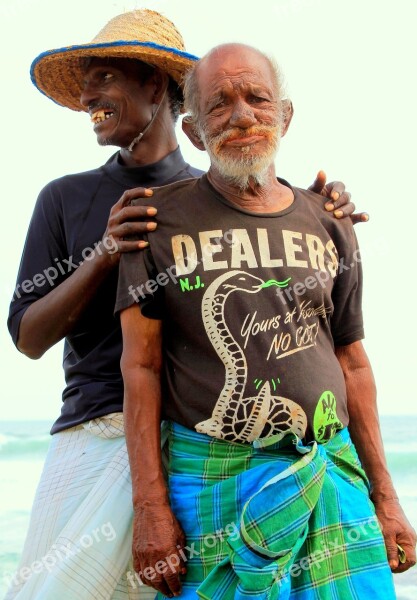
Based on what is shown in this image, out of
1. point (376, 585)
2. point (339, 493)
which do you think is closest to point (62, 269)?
point (339, 493)

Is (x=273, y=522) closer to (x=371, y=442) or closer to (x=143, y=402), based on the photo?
(x=143, y=402)

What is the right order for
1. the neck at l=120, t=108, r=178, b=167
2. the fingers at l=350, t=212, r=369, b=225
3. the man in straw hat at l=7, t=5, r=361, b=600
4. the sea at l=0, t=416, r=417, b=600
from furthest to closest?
1. the sea at l=0, t=416, r=417, b=600
2. the neck at l=120, t=108, r=178, b=167
3. the fingers at l=350, t=212, r=369, b=225
4. the man in straw hat at l=7, t=5, r=361, b=600

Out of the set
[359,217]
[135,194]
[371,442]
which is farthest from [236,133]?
[371,442]

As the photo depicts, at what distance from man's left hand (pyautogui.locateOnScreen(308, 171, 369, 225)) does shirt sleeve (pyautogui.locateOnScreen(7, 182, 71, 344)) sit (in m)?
0.86

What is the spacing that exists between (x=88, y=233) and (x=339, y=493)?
1188 millimetres

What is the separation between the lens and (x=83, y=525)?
257 centimetres

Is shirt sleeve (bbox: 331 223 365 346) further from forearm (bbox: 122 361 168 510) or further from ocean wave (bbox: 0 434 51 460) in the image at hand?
ocean wave (bbox: 0 434 51 460)

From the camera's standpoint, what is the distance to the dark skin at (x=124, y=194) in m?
2.55

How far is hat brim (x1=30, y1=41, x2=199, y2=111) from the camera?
3043 mm

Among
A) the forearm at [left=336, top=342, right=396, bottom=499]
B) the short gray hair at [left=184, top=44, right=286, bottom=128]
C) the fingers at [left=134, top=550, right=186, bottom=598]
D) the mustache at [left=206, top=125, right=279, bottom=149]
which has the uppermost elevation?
the short gray hair at [left=184, top=44, right=286, bottom=128]

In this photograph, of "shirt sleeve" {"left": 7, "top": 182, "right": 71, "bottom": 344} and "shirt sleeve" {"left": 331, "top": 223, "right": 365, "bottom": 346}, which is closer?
"shirt sleeve" {"left": 331, "top": 223, "right": 365, "bottom": 346}

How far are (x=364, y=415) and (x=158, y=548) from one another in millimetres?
793

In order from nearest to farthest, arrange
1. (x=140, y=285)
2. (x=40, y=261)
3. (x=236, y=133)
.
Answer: (x=140, y=285) < (x=236, y=133) < (x=40, y=261)

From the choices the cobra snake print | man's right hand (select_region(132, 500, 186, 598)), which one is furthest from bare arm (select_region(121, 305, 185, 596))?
the cobra snake print
